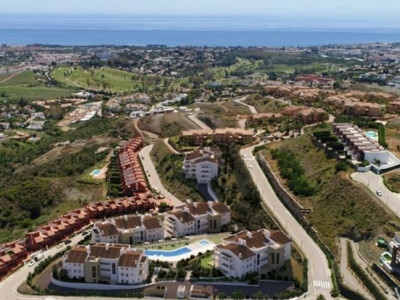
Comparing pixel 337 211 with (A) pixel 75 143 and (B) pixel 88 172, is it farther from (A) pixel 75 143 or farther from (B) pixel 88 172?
(A) pixel 75 143

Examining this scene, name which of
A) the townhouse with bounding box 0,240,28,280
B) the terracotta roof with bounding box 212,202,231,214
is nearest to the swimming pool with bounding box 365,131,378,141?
the terracotta roof with bounding box 212,202,231,214

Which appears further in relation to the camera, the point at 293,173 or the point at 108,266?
the point at 293,173

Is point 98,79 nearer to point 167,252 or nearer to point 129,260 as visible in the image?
point 167,252

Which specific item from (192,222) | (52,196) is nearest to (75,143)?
(52,196)

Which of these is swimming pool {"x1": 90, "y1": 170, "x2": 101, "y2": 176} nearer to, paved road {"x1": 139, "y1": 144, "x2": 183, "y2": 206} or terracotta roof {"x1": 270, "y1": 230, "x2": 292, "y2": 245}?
paved road {"x1": 139, "y1": 144, "x2": 183, "y2": 206}

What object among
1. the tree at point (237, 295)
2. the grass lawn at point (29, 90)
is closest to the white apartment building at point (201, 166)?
the tree at point (237, 295)

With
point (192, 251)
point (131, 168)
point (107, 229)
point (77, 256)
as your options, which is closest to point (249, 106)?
point (131, 168)
